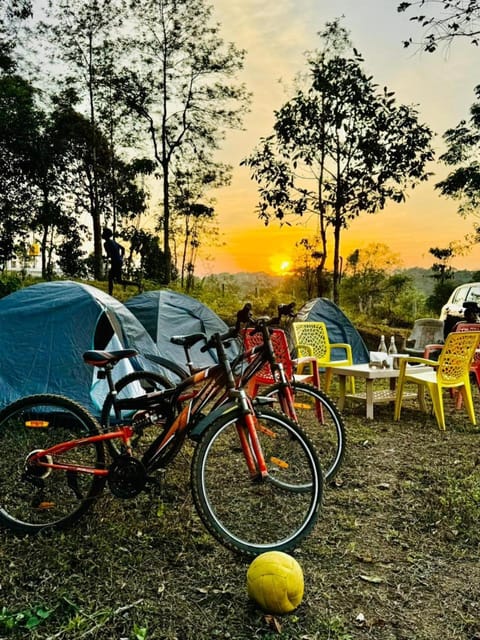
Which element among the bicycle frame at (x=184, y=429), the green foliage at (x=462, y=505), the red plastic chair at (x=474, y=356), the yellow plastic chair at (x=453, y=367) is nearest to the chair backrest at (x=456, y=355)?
the yellow plastic chair at (x=453, y=367)

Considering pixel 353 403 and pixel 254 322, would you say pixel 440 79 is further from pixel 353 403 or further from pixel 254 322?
pixel 254 322

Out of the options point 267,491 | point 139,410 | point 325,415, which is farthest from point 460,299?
point 139,410

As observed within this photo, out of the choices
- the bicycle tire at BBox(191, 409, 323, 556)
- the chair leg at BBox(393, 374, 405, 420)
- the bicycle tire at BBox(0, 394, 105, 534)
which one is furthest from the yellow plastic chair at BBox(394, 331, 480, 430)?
the bicycle tire at BBox(0, 394, 105, 534)

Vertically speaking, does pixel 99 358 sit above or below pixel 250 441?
above

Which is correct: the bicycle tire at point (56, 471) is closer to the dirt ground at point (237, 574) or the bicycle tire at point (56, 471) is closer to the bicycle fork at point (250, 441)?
the dirt ground at point (237, 574)

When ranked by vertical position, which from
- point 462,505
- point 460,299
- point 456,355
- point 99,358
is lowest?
point 462,505

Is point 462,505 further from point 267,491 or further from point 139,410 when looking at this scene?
point 139,410

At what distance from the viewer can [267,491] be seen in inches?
120

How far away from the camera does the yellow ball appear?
221cm

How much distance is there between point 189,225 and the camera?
20328 mm

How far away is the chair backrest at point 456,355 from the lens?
5.28 m

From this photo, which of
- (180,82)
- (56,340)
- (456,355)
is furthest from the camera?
(180,82)

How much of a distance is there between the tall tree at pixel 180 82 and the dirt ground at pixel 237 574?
13590 mm

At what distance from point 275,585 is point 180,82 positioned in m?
16.8
